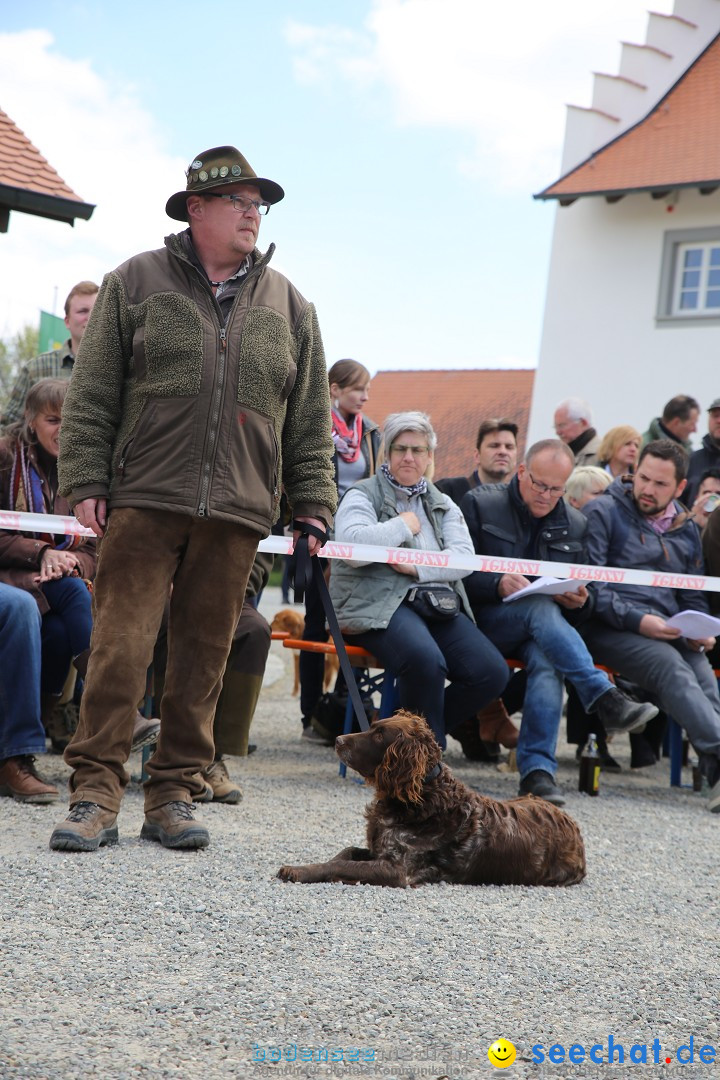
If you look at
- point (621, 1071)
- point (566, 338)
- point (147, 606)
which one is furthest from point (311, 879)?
point (566, 338)

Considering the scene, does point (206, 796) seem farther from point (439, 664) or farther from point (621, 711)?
point (621, 711)

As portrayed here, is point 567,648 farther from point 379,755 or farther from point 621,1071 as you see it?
point 621,1071

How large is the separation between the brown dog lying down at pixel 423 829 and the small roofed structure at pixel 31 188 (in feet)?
23.4

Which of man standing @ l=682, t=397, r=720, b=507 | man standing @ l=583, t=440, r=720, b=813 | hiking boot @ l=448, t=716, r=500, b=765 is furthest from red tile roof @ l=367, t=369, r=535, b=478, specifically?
man standing @ l=583, t=440, r=720, b=813

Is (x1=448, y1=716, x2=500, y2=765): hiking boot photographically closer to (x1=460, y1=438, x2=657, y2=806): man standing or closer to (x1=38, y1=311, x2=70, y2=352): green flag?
(x1=460, y1=438, x2=657, y2=806): man standing

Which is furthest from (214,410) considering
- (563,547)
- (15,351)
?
(15,351)

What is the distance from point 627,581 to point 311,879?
11.6 ft

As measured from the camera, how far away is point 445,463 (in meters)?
33.3

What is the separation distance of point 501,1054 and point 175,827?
6.79 ft

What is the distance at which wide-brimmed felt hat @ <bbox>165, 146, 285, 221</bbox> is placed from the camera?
4.49m

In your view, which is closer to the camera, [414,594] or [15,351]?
[414,594]

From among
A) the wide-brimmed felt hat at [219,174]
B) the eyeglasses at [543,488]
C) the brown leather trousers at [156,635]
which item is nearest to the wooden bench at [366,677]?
the eyeglasses at [543,488]

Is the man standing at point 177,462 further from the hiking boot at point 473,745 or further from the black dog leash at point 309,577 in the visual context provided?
the hiking boot at point 473,745

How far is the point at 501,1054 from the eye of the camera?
9.25 ft
